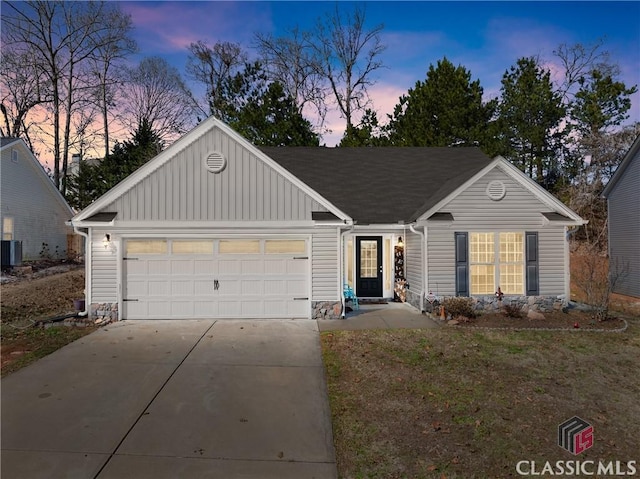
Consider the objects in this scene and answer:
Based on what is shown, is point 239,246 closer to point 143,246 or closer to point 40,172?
point 143,246

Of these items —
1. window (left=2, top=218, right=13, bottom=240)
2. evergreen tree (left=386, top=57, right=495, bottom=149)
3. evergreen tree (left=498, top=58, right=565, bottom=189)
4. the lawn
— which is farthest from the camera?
evergreen tree (left=498, top=58, right=565, bottom=189)

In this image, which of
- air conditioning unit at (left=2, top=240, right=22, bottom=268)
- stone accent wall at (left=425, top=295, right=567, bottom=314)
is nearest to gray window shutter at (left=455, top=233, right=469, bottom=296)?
stone accent wall at (left=425, top=295, right=567, bottom=314)

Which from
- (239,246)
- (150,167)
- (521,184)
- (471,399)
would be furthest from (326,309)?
(521,184)

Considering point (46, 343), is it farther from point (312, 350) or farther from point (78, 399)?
point (312, 350)

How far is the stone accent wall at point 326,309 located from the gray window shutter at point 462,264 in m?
3.70

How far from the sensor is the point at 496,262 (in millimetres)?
11266

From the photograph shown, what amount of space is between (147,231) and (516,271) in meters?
11.0

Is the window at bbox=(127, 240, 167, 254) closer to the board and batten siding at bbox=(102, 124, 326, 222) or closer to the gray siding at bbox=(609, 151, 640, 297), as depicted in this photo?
the board and batten siding at bbox=(102, 124, 326, 222)

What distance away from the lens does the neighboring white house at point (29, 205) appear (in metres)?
19.8

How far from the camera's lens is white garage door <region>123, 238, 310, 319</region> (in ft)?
33.9

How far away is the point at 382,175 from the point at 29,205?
2057 centimetres

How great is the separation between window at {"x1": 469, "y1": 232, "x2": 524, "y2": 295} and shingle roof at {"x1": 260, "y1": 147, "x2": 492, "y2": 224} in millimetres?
1926

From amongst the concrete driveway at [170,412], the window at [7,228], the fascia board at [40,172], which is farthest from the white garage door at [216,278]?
the fascia board at [40,172]

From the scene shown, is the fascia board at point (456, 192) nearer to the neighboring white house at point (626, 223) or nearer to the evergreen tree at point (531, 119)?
the neighboring white house at point (626, 223)
